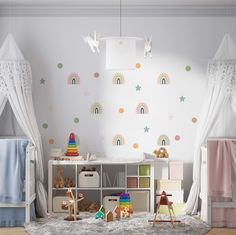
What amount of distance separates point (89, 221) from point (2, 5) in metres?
2.68

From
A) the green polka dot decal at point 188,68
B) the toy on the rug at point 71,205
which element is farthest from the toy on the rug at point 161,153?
the toy on the rug at point 71,205

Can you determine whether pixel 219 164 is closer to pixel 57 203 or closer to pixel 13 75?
pixel 57 203

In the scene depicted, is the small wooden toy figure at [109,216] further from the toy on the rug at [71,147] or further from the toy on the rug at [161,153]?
the toy on the rug at [161,153]

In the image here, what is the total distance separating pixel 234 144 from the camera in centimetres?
575

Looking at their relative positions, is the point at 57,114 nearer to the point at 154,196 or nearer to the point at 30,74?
the point at 30,74

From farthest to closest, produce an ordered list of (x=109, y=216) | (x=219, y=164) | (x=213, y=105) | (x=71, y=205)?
(x=213, y=105), (x=71, y=205), (x=109, y=216), (x=219, y=164)

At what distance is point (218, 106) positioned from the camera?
244 inches

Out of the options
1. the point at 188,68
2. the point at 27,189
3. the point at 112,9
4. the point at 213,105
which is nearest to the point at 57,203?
the point at 27,189

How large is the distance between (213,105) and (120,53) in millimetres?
1727

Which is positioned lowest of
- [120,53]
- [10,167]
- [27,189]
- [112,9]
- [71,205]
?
[71,205]

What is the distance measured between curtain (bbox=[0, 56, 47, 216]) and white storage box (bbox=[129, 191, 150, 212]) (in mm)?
987

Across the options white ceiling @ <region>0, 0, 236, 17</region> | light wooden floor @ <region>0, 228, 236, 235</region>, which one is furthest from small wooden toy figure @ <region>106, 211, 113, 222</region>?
white ceiling @ <region>0, 0, 236, 17</region>

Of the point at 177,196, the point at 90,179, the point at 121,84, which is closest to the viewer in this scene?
the point at 90,179

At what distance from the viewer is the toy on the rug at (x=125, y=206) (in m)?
6.08
